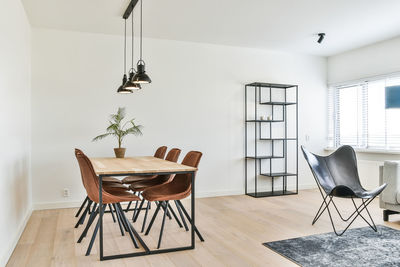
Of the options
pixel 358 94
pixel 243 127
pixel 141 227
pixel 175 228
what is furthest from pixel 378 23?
pixel 141 227

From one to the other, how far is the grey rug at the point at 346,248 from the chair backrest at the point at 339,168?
72 cm

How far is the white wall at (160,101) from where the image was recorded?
15.7 feet

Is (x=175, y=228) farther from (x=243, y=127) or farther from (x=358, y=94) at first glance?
(x=358, y=94)

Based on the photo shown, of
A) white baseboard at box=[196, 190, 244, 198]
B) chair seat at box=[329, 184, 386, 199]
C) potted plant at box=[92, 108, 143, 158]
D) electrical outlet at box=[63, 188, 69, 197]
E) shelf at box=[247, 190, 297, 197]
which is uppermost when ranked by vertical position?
potted plant at box=[92, 108, 143, 158]

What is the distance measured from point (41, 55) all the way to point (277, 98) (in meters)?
4.01

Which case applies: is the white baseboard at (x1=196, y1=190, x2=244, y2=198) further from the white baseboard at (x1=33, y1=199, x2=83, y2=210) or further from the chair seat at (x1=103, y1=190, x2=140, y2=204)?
the chair seat at (x1=103, y1=190, x2=140, y2=204)

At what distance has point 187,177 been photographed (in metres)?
3.55

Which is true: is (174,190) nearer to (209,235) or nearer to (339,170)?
(209,235)

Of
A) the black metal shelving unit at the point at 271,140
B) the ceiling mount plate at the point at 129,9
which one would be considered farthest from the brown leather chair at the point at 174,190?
the black metal shelving unit at the point at 271,140

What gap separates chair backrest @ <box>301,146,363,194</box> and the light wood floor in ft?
1.56

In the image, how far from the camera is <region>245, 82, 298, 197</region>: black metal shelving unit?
5836 millimetres

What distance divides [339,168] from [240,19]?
2368 mm

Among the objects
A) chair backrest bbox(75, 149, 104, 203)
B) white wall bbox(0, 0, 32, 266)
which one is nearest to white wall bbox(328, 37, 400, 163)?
chair backrest bbox(75, 149, 104, 203)

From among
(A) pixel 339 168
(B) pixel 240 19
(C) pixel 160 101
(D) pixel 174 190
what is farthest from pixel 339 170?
Result: (C) pixel 160 101
